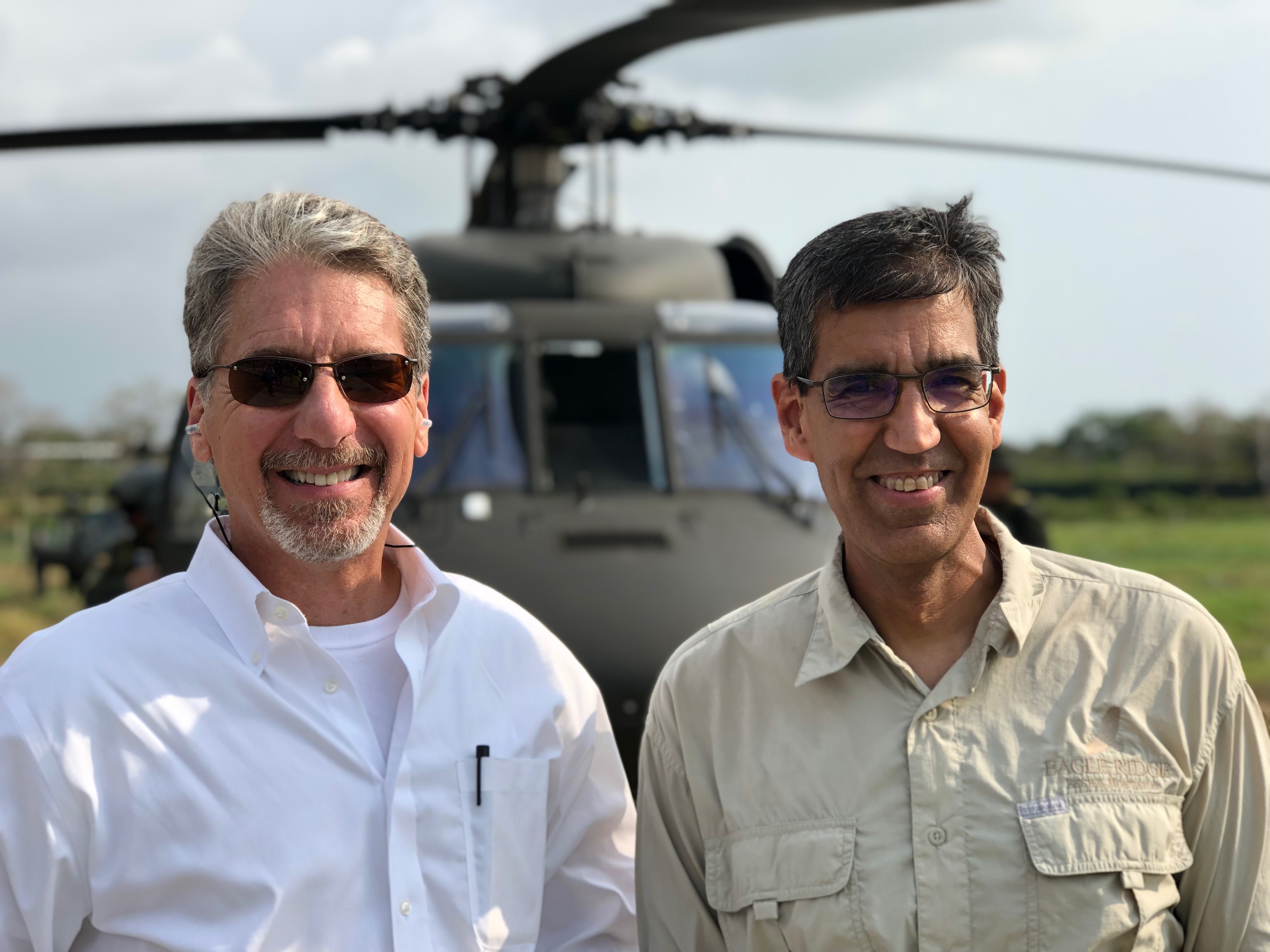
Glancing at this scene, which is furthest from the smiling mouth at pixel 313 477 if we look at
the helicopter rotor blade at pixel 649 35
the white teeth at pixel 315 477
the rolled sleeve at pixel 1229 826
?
the helicopter rotor blade at pixel 649 35

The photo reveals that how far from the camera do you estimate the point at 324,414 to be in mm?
1938

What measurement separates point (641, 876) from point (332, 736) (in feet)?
1.82

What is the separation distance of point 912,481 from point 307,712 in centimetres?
92

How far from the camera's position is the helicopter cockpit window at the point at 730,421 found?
559cm

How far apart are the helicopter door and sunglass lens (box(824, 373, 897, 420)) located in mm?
3577

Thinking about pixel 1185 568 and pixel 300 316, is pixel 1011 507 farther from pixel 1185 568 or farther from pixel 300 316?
pixel 1185 568

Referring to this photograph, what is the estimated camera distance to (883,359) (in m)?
1.92

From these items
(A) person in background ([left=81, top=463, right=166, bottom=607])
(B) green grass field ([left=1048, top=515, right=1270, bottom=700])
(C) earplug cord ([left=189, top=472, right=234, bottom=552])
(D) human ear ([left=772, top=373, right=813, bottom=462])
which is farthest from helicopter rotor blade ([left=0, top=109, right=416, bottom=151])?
(B) green grass field ([left=1048, top=515, right=1270, bottom=700])

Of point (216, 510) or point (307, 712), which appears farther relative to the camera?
point (216, 510)

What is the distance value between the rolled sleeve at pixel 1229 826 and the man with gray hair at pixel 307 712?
87 centimetres

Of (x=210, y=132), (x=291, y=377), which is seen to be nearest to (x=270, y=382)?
(x=291, y=377)

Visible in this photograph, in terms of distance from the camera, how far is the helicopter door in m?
5.59

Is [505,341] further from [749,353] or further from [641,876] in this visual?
[641,876]

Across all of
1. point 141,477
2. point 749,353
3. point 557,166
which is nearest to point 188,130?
point 557,166
